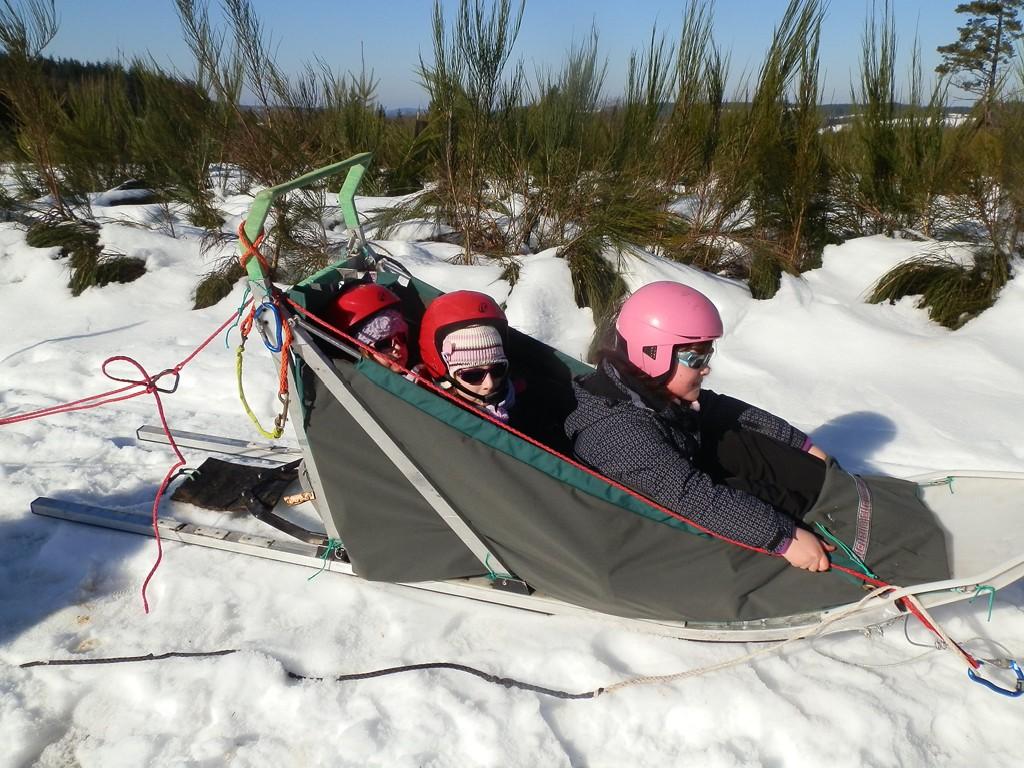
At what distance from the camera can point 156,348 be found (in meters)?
4.72

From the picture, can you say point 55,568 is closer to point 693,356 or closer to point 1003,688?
point 693,356

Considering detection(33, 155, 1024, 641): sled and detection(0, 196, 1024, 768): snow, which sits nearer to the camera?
detection(0, 196, 1024, 768): snow

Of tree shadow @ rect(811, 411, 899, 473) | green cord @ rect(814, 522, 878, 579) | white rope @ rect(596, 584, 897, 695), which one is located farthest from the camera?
tree shadow @ rect(811, 411, 899, 473)

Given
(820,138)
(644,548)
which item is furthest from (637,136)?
(644,548)

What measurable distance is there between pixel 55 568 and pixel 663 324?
7.40 feet

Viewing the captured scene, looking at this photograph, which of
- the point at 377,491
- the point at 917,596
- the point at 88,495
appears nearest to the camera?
the point at 917,596

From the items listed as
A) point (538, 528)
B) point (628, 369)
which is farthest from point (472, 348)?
point (538, 528)

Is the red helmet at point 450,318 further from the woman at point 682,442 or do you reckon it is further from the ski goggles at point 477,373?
the woman at point 682,442

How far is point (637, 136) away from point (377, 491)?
4218mm

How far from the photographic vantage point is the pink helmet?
234 cm

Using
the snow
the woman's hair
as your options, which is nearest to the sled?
the snow

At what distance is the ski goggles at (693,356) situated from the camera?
238 centimetres

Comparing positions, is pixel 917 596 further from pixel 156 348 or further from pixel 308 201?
pixel 308 201

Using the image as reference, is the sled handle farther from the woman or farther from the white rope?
the woman
